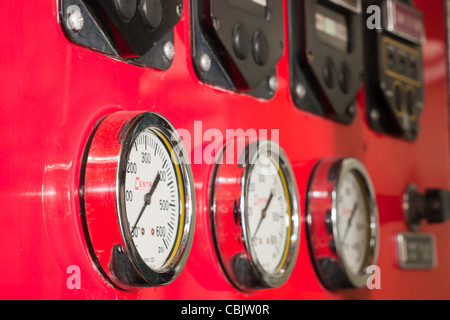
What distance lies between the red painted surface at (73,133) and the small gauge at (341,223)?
3 cm

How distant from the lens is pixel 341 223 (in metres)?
1.56

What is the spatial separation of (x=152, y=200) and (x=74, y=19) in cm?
30

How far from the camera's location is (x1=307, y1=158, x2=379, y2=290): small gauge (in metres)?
1.48

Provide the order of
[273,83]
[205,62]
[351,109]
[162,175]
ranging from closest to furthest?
[162,175]
[205,62]
[273,83]
[351,109]

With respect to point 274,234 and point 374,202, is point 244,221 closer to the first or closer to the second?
point 274,234

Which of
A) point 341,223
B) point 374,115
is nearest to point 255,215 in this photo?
point 341,223

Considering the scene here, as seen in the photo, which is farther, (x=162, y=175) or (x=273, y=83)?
(x=273, y=83)

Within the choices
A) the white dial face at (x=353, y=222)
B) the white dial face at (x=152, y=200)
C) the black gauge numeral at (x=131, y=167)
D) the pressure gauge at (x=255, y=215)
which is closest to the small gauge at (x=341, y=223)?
the white dial face at (x=353, y=222)

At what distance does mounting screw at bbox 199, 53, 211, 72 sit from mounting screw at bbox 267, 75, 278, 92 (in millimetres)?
221

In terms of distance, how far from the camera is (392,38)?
1.95 metres

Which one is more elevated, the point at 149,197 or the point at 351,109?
the point at 351,109

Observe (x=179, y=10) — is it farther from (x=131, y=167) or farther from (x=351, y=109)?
(x=351, y=109)

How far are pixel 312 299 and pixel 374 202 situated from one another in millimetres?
314

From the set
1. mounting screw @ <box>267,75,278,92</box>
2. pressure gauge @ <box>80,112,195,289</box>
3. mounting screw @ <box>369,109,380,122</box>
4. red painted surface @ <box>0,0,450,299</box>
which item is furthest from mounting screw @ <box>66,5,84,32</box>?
mounting screw @ <box>369,109,380,122</box>
